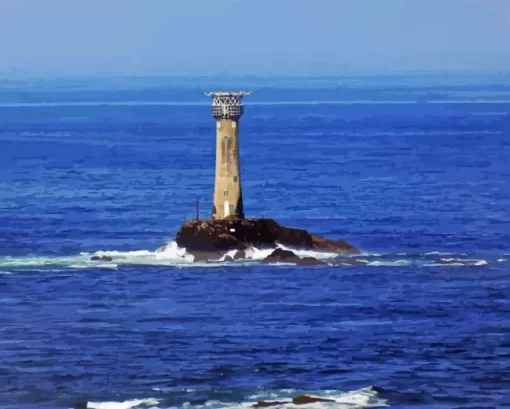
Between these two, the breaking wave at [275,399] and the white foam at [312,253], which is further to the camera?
the white foam at [312,253]

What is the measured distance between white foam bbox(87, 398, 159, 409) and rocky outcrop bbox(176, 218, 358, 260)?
81.9ft

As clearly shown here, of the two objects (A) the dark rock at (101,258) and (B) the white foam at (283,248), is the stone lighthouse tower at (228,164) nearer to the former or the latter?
(B) the white foam at (283,248)

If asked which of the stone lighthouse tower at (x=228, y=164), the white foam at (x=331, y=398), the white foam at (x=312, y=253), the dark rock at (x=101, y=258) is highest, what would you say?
the stone lighthouse tower at (x=228, y=164)

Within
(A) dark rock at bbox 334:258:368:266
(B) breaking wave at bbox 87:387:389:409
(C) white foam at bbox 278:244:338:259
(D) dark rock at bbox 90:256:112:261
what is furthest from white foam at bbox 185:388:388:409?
(D) dark rock at bbox 90:256:112:261

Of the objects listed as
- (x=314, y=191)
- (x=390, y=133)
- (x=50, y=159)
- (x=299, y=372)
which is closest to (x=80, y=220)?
(x=314, y=191)

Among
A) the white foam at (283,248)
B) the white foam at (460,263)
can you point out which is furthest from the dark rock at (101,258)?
the white foam at (460,263)

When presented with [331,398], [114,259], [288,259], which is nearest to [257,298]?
[288,259]

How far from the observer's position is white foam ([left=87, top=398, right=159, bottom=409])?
45062mm

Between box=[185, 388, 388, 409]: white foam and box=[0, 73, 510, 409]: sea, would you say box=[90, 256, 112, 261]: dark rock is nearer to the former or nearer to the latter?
box=[0, 73, 510, 409]: sea

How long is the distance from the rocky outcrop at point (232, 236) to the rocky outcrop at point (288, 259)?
2.85 ft

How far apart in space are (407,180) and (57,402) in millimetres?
66545

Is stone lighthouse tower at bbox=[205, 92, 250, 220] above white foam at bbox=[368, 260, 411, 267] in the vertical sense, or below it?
above

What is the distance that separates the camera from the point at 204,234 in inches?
2790

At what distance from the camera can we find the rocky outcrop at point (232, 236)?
7075 cm
